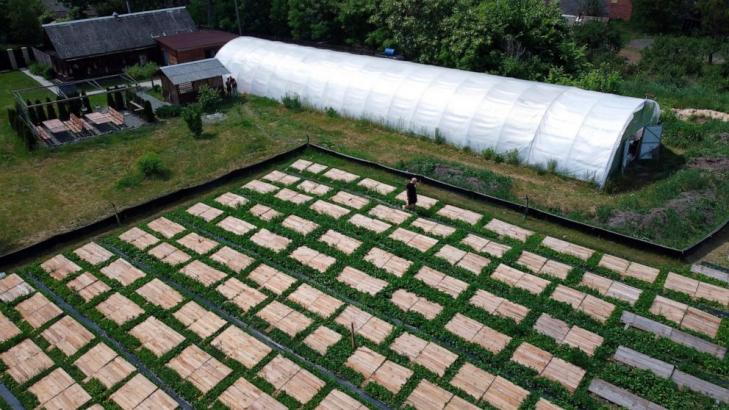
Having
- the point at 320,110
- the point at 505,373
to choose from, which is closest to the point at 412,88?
the point at 320,110

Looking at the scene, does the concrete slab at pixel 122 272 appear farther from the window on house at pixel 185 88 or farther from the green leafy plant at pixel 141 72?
the green leafy plant at pixel 141 72

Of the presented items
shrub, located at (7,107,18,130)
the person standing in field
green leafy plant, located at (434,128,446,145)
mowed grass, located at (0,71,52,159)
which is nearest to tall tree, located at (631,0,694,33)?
green leafy plant, located at (434,128,446,145)

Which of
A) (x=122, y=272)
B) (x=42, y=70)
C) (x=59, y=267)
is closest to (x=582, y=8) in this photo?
(x=42, y=70)

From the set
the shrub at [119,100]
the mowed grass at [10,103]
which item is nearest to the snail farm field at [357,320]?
the mowed grass at [10,103]

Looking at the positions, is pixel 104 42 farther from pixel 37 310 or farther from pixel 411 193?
pixel 411 193

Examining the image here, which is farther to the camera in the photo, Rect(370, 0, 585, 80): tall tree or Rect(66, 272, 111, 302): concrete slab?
Rect(370, 0, 585, 80): tall tree

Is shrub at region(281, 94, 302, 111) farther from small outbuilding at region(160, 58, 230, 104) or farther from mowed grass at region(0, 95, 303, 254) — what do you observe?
small outbuilding at region(160, 58, 230, 104)

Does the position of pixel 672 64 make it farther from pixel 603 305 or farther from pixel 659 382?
pixel 659 382
